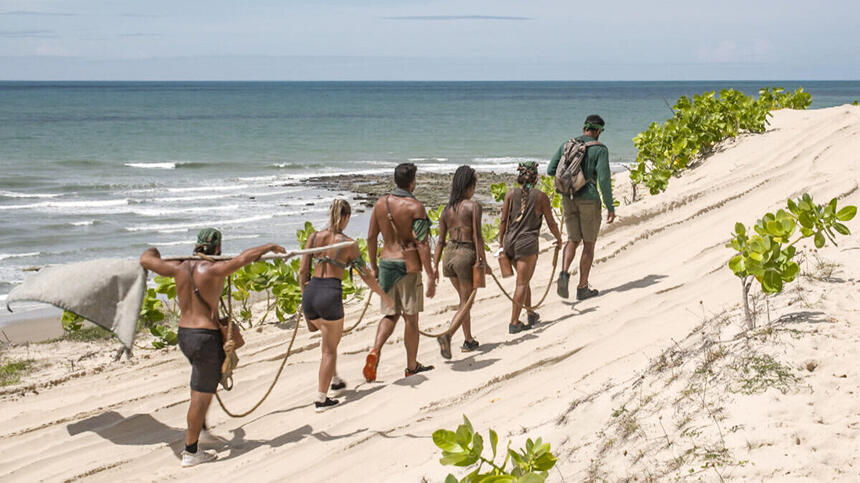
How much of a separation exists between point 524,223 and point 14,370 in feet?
17.7

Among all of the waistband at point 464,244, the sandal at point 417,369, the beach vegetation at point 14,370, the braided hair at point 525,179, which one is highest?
the braided hair at point 525,179

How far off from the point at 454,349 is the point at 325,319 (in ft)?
5.28

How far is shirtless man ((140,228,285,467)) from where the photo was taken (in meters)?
5.56

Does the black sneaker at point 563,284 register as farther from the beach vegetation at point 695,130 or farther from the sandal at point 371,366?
the beach vegetation at point 695,130

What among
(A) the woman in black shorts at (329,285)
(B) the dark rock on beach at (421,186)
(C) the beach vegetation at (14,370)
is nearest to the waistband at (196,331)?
(A) the woman in black shorts at (329,285)

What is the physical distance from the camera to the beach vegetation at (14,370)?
27.2 ft

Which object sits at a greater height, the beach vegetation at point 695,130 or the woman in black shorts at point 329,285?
the beach vegetation at point 695,130

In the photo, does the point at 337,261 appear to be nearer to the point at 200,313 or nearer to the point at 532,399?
the point at 200,313

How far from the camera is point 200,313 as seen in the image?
5.61 metres

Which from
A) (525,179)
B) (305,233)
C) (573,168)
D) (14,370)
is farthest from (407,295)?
(14,370)

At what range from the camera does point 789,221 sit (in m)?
4.71

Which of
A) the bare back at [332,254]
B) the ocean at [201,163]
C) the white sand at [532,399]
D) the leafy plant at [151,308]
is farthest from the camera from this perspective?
the ocean at [201,163]

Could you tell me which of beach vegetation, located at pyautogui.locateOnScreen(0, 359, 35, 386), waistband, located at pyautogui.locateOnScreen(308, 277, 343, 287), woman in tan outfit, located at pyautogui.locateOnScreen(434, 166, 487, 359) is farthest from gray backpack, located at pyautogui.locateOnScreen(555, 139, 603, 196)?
beach vegetation, located at pyautogui.locateOnScreen(0, 359, 35, 386)

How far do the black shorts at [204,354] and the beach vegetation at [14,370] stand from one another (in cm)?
348
